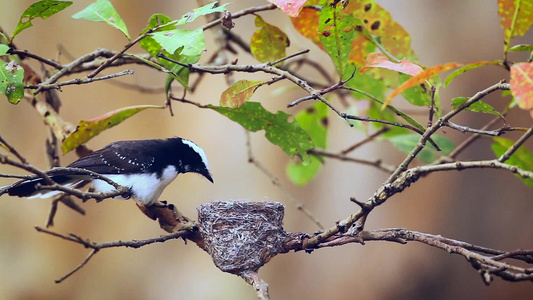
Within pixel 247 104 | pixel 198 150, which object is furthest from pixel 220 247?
pixel 198 150

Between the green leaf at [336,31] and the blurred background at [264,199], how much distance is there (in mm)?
1853

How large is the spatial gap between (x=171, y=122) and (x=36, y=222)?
1.12 metres

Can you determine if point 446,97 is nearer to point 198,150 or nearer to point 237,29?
point 237,29

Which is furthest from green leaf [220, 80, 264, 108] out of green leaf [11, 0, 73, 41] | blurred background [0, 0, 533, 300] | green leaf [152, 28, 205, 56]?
blurred background [0, 0, 533, 300]

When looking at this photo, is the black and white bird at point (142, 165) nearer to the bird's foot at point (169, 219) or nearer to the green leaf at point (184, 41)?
the bird's foot at point (169, 219)

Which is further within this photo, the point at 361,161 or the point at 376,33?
the point at 361,161

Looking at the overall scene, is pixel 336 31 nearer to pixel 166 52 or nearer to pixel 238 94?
pixel 238 94

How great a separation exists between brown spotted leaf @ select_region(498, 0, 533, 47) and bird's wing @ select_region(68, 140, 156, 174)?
1.25 meters

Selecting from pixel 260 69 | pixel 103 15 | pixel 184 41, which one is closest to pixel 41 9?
pixel 103 15

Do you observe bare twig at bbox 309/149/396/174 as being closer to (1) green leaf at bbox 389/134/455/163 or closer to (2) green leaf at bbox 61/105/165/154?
(1) green leaf at bbox 389/134/455/163

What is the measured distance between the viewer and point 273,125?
4.73 ft

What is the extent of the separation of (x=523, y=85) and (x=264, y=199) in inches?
88.7

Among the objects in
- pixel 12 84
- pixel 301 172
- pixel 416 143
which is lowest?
pixel 301 172

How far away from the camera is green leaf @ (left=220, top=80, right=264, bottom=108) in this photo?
47.4 inches
